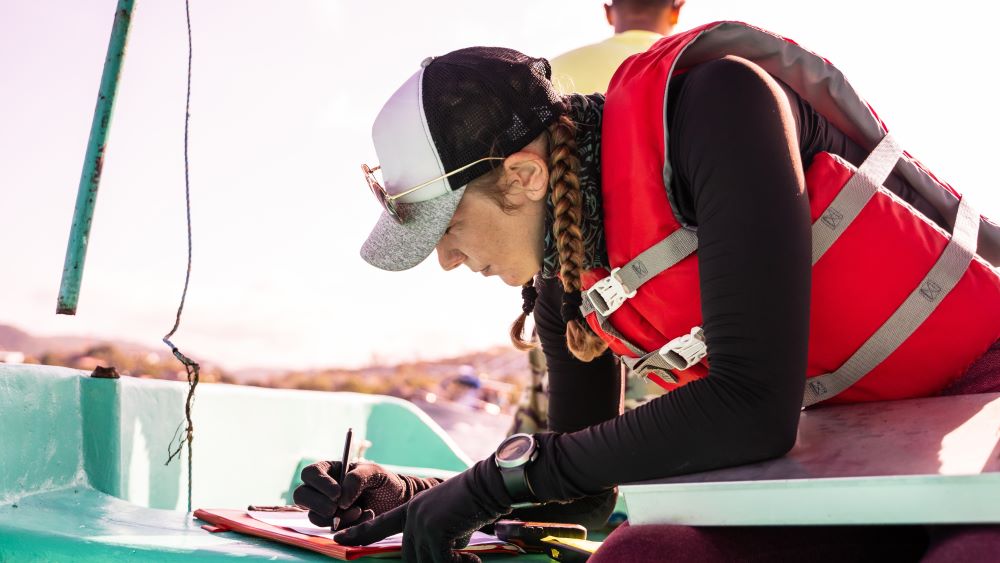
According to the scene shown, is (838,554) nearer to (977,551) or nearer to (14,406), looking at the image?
(977,551)

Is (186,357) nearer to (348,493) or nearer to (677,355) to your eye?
(348,493)

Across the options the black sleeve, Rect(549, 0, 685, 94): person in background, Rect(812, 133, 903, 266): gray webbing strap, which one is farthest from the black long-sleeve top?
Rect(549, 0, 685, 94): person in background

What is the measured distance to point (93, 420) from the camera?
184 cm

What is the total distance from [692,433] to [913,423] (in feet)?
0.78

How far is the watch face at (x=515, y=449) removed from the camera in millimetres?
1176

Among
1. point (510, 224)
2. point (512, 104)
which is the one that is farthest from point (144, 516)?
point (512, 104)

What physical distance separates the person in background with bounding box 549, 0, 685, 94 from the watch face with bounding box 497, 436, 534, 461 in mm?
1305

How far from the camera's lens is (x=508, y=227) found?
1.34 meters

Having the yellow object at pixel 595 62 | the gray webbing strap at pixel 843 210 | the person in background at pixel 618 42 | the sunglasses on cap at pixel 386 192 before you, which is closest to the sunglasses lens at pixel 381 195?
the sunglasses on cap at pixel 386 192

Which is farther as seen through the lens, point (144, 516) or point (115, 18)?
point (115, 18)

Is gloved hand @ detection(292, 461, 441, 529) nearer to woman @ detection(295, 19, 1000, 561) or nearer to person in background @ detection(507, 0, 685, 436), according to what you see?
woman @ detection(295, 19, 1000, 561)

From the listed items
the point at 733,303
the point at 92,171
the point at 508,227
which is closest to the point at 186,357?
the point at 92,171

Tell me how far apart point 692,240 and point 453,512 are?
47cm

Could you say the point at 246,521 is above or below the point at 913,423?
below
